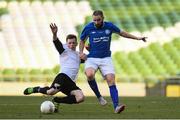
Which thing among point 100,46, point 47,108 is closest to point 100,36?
Answer: point 100,46

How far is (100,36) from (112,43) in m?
19.1

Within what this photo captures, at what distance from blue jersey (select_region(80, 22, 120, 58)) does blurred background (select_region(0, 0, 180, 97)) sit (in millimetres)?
13843

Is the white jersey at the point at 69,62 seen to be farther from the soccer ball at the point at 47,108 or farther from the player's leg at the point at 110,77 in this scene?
the soccer ball at the point at 47,108

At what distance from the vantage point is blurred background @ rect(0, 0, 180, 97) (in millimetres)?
25516

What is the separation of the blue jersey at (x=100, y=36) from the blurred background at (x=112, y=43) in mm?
13843

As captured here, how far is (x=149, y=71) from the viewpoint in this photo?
28.2 metres

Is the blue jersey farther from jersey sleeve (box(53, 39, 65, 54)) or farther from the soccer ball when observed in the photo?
the soccer ball

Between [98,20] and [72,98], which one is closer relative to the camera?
[98,20]

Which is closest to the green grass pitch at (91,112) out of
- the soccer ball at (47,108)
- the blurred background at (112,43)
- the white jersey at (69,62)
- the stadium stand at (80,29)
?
the soccer ball at (47,108)

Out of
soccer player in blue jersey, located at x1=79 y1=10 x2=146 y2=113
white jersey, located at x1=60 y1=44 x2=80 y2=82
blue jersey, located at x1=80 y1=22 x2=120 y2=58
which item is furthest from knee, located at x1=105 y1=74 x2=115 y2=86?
white jersey, located at x1=60 y1=44 x2=80 y2=82

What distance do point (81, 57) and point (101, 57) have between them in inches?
14.5

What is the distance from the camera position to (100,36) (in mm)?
10914

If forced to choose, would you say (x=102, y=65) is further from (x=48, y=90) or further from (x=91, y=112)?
(x=48, y=90)

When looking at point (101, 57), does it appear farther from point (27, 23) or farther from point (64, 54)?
point (27, 23)
